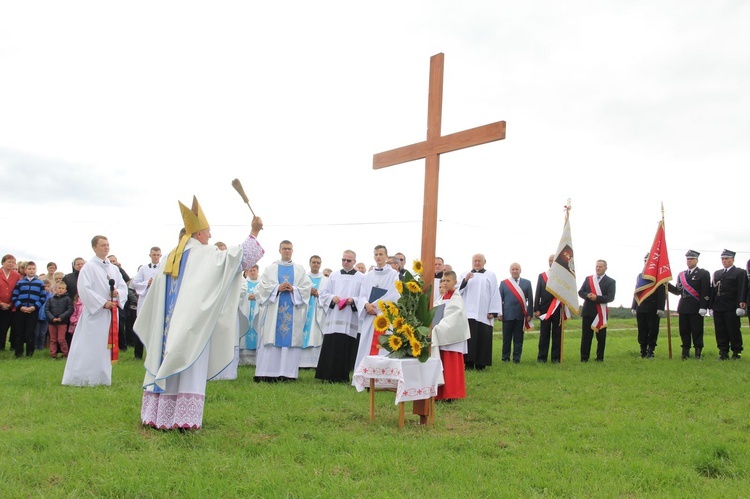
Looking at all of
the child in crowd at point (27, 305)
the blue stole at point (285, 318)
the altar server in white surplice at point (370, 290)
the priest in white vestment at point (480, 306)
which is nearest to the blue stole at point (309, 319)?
the blue stole at point (285, 318)

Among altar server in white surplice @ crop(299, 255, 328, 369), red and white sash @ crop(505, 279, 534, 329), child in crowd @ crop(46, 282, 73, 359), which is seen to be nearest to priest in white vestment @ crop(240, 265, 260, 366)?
altar server in white surplice @ crop(299, 255, 328, 369)

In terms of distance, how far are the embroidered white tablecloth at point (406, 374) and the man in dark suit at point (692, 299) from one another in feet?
26.5

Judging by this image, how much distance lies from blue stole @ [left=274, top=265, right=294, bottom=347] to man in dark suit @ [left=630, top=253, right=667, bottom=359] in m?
7.60

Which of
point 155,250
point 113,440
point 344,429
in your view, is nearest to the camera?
point 113,440

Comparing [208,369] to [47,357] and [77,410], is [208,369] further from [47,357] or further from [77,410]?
[47,357]

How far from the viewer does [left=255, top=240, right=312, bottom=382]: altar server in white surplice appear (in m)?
10.9

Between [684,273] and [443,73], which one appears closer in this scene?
[443,73]

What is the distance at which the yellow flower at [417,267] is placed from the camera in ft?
24.2

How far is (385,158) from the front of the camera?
27.5 feet

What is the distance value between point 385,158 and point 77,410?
15.7 feet

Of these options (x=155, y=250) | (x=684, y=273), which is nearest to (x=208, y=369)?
(x=155, y=250)

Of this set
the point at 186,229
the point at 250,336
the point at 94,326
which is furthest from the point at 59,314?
the point at 186,229

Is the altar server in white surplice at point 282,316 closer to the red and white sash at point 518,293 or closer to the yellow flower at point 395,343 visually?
the yellow flower at point 395,343

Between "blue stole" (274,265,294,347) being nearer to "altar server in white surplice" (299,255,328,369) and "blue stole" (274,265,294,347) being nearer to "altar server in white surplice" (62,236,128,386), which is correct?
"altar server in white surplice" (299,255,328,369)
